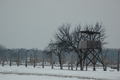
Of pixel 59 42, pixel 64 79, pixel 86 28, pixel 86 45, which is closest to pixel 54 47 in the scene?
pixel 59 42

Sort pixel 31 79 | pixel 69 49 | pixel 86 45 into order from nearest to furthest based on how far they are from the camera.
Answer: pixel 31 79, pixel 86 45, pixel 69 49

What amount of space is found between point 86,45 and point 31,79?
14462 mm

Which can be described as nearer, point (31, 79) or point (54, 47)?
point (31, 79)

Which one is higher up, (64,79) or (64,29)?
Result: (64,29)

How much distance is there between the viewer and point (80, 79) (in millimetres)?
18812

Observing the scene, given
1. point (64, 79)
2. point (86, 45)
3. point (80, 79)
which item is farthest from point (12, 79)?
point (86, 45)

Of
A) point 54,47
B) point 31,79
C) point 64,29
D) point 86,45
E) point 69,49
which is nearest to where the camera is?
point 31,79

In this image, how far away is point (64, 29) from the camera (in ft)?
139

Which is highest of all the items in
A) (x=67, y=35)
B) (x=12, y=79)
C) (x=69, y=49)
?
(x=67, y=35)

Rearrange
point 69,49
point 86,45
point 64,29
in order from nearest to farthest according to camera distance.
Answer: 1. point 86,45
2. point 69,49
3. point 64,29

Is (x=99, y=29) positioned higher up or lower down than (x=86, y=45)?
higher up

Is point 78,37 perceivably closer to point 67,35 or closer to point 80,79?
point 67,35

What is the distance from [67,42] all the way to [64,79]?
21.7 m

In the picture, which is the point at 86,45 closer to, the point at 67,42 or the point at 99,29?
the point at 67,42
